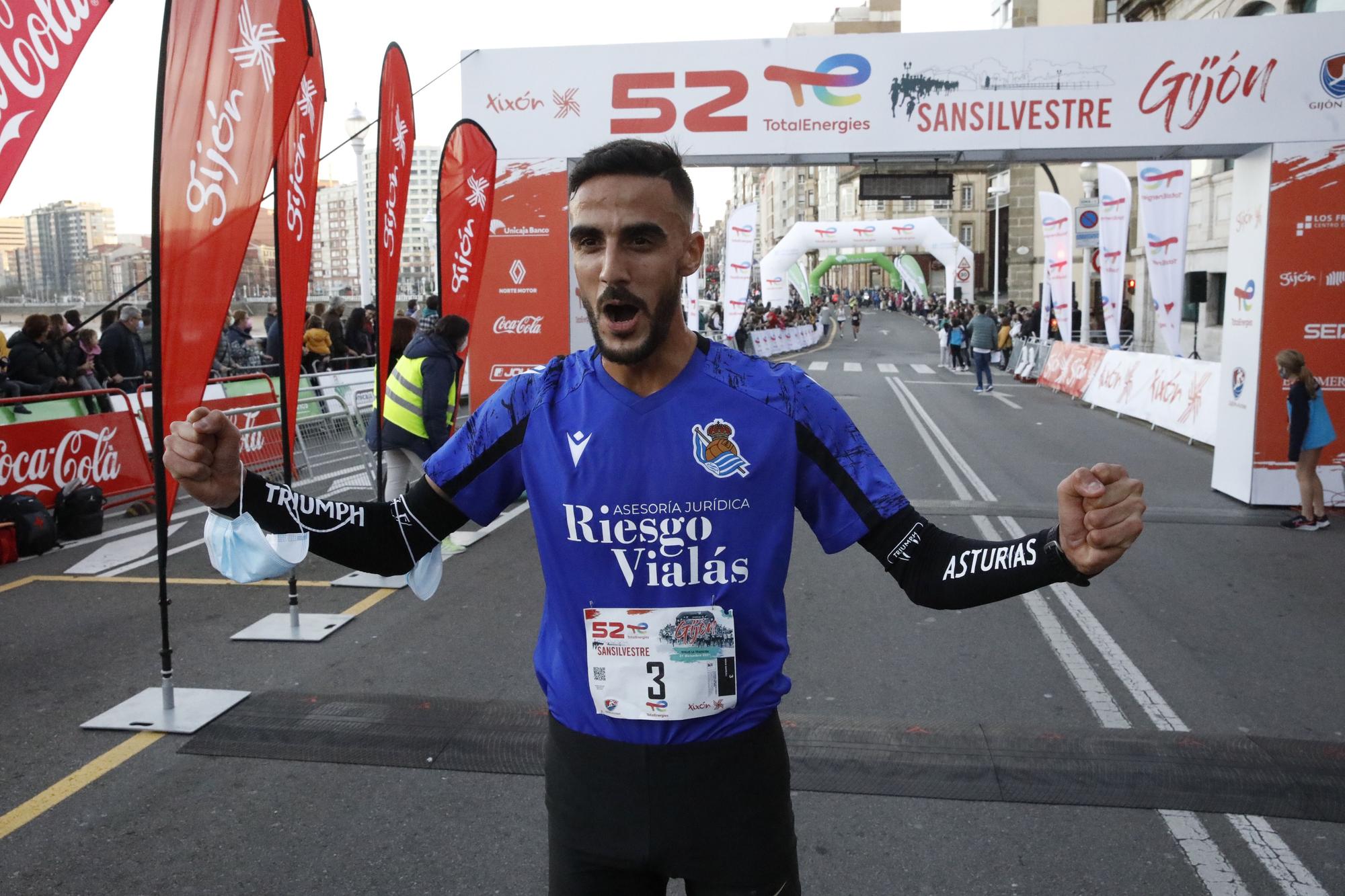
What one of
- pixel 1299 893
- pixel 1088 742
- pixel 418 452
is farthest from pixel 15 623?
pixel 1299 893

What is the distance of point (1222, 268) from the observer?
28.2 meters

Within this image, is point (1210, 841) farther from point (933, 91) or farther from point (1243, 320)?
point (1243, 320)

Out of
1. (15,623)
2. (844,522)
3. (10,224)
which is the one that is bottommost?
(15,623)

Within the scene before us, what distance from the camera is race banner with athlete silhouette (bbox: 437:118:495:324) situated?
9695 mm

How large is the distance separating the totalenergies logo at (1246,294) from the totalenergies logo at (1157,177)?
616 cm

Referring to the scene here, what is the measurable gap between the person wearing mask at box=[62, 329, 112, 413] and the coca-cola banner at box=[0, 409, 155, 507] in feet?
8.31

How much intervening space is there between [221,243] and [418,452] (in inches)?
135

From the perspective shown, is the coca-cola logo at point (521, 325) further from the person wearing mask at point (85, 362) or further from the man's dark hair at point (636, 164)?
the man's dark hair at point (636, 164)

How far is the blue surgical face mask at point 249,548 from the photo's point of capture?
2.07 meters

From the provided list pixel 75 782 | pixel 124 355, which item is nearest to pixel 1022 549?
pixel 75 782

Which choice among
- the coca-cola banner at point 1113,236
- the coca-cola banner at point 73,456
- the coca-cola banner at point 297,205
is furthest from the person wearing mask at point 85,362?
the coca-cola banner at point 1113,236

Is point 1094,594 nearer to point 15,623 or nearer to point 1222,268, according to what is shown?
point 15,623

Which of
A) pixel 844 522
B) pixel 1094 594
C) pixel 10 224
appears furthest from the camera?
pixel 10 224

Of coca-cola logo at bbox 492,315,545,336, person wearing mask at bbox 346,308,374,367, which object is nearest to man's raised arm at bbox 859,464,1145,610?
coca-cola logo at bbox 492,315,545,336
